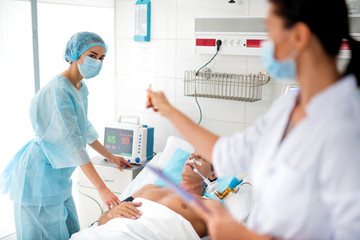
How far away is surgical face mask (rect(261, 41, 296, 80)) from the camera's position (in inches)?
36.1

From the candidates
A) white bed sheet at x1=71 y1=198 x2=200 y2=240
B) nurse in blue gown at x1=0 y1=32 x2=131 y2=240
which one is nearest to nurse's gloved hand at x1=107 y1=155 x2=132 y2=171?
nurse in blue gown at x1=0 y1=32 x2=131 y2=240

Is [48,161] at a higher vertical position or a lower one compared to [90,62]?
lower

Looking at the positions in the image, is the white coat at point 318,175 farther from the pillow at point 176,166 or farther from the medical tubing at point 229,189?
the pillow at point 176,166

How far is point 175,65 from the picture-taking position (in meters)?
3.24

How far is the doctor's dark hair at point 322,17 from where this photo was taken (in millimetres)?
849

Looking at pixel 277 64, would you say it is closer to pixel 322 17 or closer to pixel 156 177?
pixel 322 17

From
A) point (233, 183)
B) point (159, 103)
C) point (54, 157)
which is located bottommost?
point (233, 183)

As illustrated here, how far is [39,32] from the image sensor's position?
281cm

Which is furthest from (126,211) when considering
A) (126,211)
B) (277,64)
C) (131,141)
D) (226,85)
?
(277,64)

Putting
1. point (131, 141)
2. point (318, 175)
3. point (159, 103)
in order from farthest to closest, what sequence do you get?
point (131, 141) → point (159, 103) → point (318, 175)

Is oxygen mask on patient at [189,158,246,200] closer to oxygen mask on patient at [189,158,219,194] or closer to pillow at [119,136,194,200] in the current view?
oxygen mask on patient at [189,158,219,194]

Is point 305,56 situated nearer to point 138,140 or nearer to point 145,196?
point 145,196

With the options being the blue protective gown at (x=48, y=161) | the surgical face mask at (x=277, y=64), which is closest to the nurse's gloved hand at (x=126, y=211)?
the blue protective gown at (x=48, y=161)

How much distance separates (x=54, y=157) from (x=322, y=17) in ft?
5.65
